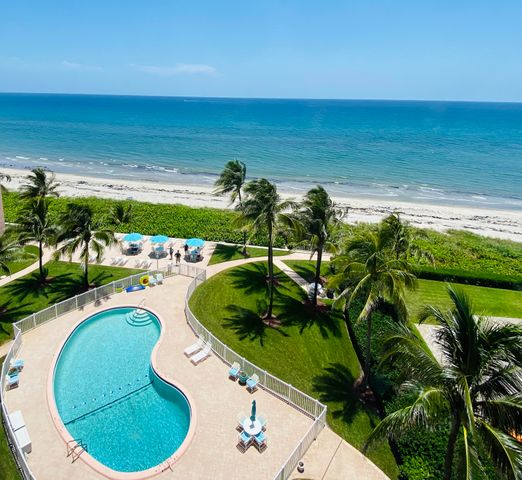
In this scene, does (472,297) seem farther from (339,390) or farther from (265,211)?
(265,211)

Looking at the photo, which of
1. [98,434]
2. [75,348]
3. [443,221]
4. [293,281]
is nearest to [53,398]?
[98,434]

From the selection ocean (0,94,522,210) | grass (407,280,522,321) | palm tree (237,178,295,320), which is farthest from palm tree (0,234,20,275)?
ocean (0,94,522,210)

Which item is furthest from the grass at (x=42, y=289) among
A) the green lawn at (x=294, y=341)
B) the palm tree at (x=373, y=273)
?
the palm tree at (x=373, y=273)

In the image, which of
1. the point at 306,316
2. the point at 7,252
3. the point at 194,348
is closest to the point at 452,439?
the point at 194,348

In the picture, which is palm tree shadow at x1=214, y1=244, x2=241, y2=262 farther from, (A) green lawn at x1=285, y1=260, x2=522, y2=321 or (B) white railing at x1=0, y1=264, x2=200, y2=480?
(A) green lawn at x1=285, y1=260, x2=522, y2=321

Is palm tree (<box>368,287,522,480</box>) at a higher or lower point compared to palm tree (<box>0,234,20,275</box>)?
higher

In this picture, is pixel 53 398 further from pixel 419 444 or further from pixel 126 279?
pixel 419 444
